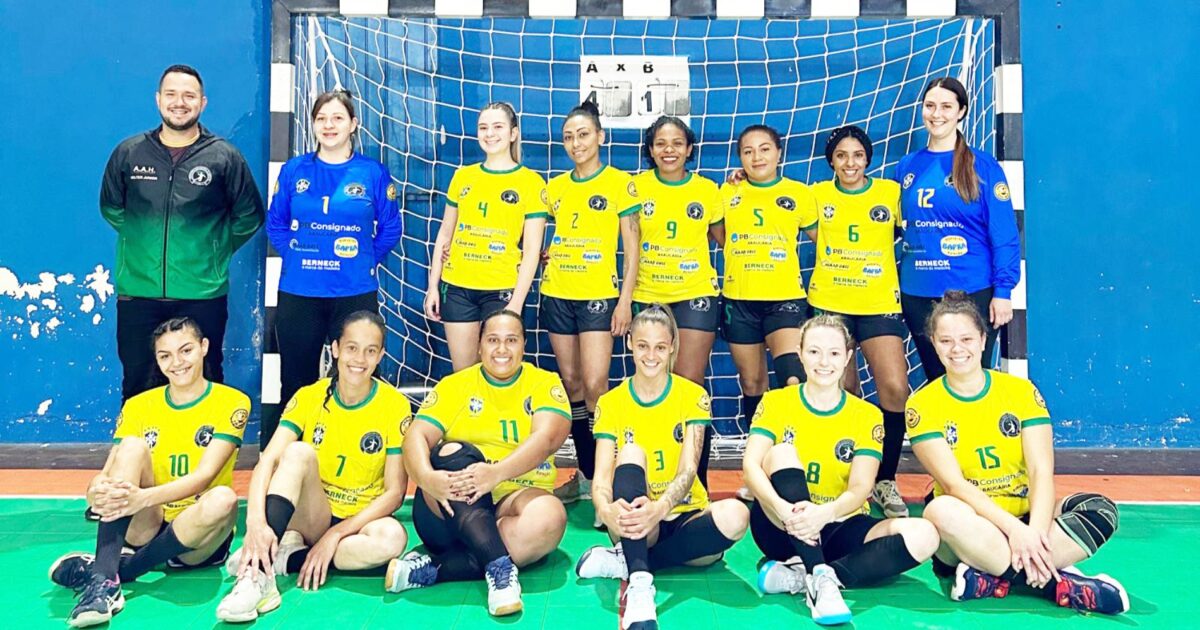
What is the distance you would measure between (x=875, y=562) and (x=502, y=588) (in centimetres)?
113

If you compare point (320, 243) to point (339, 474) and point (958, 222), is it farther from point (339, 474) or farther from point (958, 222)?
point (958, 222)

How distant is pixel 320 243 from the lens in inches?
141

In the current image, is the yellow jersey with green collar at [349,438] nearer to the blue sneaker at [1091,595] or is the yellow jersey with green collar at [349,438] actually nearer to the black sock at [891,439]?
the black sock at [891,439]

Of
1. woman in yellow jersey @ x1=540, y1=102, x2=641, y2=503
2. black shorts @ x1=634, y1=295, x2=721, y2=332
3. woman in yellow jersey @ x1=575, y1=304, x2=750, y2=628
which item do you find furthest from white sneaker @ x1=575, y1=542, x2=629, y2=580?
black shorts @ x1=634, y1=295, x2=721, y2=332

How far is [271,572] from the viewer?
270 cm

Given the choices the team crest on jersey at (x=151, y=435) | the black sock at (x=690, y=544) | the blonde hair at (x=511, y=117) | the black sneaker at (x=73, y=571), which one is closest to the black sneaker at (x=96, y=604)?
the black sneaker at (x=73, y=571)

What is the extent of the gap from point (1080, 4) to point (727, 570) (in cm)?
373

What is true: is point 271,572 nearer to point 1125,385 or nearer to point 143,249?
point 143,249

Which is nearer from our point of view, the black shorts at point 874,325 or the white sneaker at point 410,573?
the white sneaker at point 410,573

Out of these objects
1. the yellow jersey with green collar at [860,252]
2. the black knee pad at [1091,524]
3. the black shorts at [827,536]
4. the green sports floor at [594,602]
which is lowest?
the green sports floor at [594,602]

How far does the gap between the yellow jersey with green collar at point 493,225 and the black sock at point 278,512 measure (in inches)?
50.1

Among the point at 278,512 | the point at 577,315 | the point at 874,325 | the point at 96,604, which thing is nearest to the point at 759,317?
the point at 874,325

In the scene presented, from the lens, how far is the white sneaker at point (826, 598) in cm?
256

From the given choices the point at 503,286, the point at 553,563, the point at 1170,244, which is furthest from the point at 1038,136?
the point at 553,563
